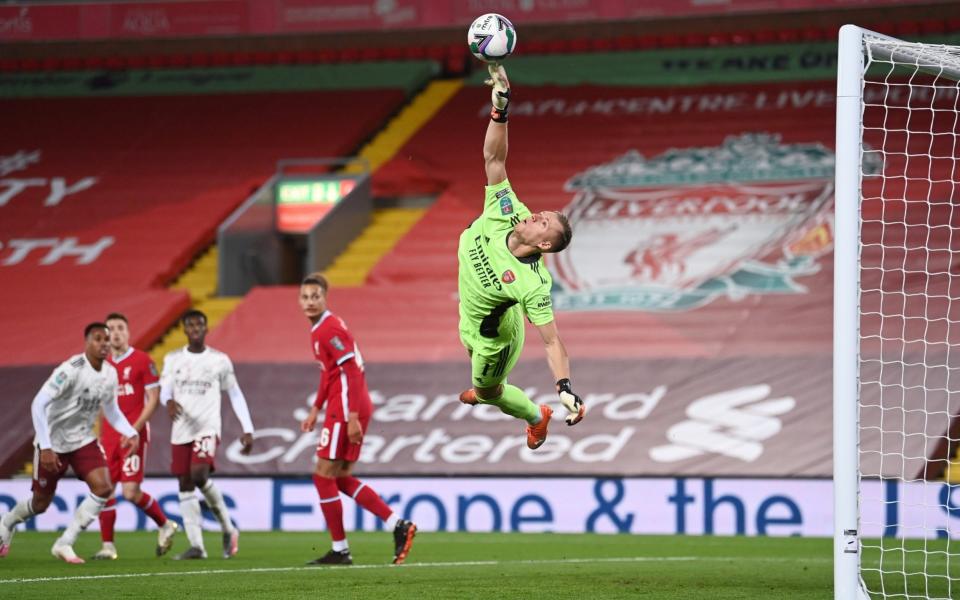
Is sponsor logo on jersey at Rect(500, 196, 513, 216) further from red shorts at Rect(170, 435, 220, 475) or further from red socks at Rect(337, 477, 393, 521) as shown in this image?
red shorts at Rect(170, 435, 220, 475)

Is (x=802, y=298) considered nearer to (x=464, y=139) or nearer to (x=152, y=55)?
(x=464, y=139)

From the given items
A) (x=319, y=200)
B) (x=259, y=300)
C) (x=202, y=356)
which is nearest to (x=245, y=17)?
(x=319, y=200)

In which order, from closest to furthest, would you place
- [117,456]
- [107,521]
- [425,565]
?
[425,565] < [107,521] < [117,456]

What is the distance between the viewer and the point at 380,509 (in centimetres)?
1083

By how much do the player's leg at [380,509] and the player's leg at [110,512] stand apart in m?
2.02

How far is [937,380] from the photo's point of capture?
15766 mm

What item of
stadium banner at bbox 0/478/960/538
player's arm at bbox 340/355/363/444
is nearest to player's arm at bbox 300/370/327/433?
player's arm at bbox 340/355/363/444

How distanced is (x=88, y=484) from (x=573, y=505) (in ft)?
18.8

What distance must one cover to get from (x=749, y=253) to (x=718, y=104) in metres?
4.26

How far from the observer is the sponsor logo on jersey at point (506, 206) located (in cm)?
843

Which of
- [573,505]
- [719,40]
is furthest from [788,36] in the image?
[573,505]

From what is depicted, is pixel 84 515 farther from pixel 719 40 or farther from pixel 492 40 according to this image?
pixel 719 40

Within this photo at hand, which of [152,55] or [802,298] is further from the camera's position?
[152,55]

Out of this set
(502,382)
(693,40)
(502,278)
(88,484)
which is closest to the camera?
(502,278)
